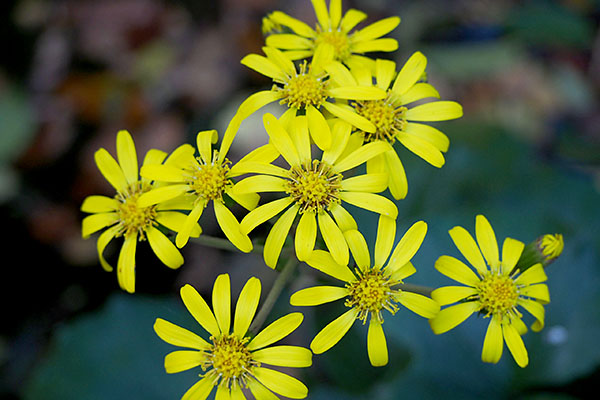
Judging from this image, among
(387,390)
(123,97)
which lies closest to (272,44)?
(387,390)

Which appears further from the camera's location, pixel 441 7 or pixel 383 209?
pixel 441 7

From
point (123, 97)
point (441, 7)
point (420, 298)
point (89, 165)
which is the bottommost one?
point (420, 298)

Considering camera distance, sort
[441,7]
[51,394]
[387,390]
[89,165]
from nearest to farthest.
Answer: [387,390] < [51,394] < [89,165] < [441,7]

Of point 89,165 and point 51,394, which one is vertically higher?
point 89,165

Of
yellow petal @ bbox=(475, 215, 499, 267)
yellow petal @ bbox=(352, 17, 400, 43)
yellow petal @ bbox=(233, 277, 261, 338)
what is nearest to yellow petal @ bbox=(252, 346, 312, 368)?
yellow petal @ bbox=(233, 277, 261, 338)

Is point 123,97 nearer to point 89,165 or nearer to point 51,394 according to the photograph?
point 89,165

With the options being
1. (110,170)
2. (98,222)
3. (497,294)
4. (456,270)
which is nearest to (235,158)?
(110,170)

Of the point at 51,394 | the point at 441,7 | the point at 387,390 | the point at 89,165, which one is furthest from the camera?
the point at 441,7

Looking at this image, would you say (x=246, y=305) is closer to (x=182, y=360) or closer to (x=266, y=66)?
(x=182, y=360)
